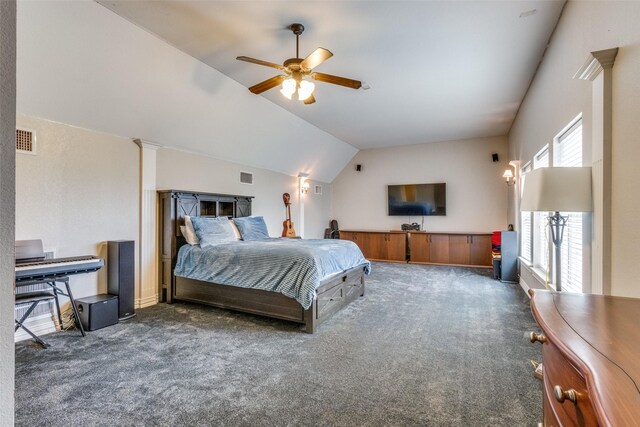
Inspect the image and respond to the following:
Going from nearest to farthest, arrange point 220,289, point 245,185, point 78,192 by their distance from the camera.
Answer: point 78,192 < point 220,289 < point 245,185

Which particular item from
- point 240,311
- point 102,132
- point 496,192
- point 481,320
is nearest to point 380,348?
point 481,320

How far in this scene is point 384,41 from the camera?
305 centimetres

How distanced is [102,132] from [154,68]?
1.03m

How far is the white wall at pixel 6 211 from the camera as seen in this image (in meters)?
0.72

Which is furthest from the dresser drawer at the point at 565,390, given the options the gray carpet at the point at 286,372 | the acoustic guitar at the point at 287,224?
the acoustic guitar at the point at 287,224

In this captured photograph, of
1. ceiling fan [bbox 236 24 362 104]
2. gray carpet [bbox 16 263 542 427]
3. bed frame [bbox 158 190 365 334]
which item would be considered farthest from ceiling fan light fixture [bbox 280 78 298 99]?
gray carpet [bbox 16 263 542 427]

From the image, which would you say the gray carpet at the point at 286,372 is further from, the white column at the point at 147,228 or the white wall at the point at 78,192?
the white wall at the point at 78,192

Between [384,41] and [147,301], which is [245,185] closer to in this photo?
[147,301]

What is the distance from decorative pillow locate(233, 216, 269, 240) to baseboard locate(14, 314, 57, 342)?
2.27 metres

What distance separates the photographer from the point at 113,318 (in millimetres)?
3209

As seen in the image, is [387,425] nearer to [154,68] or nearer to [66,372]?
[66,372]

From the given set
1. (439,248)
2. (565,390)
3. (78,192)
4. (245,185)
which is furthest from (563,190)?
(439,248)

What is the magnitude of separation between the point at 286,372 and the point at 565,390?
6.25 feet

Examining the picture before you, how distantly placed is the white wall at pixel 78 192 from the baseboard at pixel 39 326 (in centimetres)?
33
